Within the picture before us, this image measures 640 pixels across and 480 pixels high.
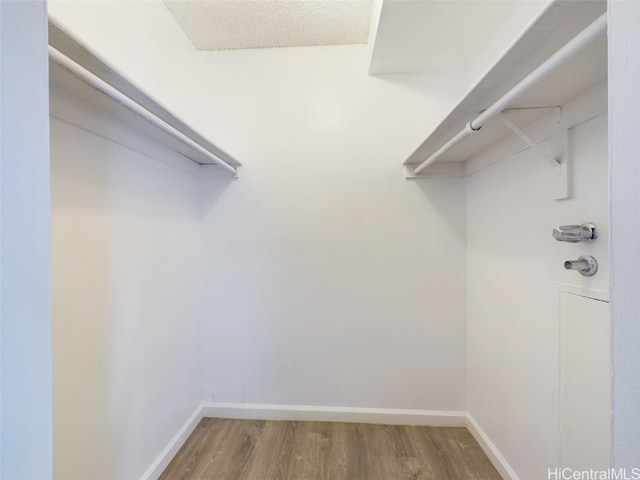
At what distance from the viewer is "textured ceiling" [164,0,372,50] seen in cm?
156

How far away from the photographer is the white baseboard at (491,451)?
1.36m

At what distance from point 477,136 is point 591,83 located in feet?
1.45

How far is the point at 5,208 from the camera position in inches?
15.1

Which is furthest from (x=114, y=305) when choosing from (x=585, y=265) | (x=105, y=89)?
(x=585, y=265)

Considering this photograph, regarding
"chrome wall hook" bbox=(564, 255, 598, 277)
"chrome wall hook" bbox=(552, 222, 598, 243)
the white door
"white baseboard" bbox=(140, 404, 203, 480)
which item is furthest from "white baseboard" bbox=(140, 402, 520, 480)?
"chrome wall hook" bbox=(552, 222, 598, 243)

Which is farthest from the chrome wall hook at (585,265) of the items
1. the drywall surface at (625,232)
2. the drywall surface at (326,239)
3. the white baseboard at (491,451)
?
the white baseboard at (491,451)

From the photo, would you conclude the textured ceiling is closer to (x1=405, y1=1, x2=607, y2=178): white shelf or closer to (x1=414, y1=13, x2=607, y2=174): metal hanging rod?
(x1=405, y1=1, x2=607, y2=178): white shelf

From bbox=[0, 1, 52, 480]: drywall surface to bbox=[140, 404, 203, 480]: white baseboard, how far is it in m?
1.23

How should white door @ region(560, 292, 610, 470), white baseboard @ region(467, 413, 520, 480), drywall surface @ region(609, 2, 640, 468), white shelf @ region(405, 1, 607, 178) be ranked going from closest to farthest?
drywall surface @ region(609, 2, 640, 468), white shelf @ region(405, 1, 607, 178), white door @ region(560, 292, 610, 470), white baseboard @ region(467, 413, 520, 480)

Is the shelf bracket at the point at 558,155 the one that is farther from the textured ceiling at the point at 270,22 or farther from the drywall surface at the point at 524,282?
the textured ceiling at the point at 270,22

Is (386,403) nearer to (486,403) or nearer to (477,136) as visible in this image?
(486,403)

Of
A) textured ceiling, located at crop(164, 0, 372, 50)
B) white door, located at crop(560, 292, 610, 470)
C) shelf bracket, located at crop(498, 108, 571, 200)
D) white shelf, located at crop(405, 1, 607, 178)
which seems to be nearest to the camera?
white shelf, located at crop(405, 1, 607, 178)

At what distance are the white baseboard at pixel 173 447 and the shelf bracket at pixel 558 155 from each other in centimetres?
218

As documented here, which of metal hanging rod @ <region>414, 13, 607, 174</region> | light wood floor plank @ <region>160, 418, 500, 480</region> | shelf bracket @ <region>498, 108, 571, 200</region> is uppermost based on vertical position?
metal hanging rod @ <region>414, 13, 607, 174</region>
